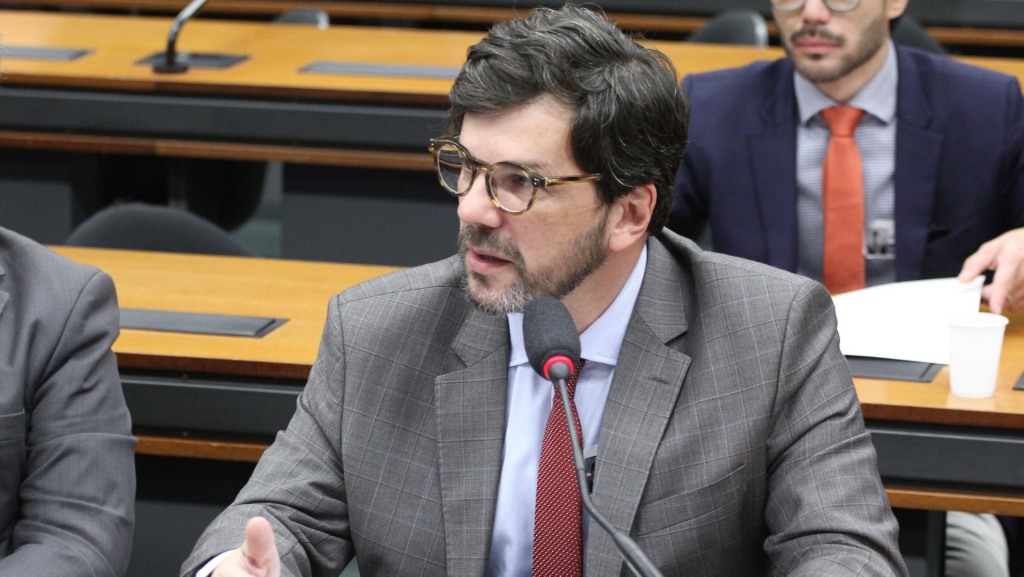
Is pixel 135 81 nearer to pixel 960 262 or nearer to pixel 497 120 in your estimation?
pixel 960 262

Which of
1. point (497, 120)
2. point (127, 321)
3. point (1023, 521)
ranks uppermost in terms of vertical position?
point (497, 120)

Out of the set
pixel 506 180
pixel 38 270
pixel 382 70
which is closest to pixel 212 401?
pixel 38 270

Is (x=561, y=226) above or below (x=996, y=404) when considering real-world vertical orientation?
above

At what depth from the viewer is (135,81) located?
12.8ft

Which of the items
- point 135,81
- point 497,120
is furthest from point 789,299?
point 135,81

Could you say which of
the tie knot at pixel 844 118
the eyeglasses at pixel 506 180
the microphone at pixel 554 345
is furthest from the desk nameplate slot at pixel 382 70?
the microphone at pixel 554 345

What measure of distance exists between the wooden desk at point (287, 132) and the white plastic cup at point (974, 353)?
1.86 metres

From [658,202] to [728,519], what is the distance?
0.39m

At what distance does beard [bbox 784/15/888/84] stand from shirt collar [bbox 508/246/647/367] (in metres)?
1.24

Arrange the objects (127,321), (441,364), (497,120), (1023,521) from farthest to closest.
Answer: (1023,521) < (127,321) < (441,364) < (497,120)

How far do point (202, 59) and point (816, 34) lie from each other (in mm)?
1972

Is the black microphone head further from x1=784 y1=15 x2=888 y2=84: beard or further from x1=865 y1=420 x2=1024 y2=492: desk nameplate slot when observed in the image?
x1=784 y1=15 x2=888 y2=84: beard

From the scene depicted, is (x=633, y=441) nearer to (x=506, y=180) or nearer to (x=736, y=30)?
(x=506, y=180)

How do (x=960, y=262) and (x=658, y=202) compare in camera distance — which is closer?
(x=658, y=202)
